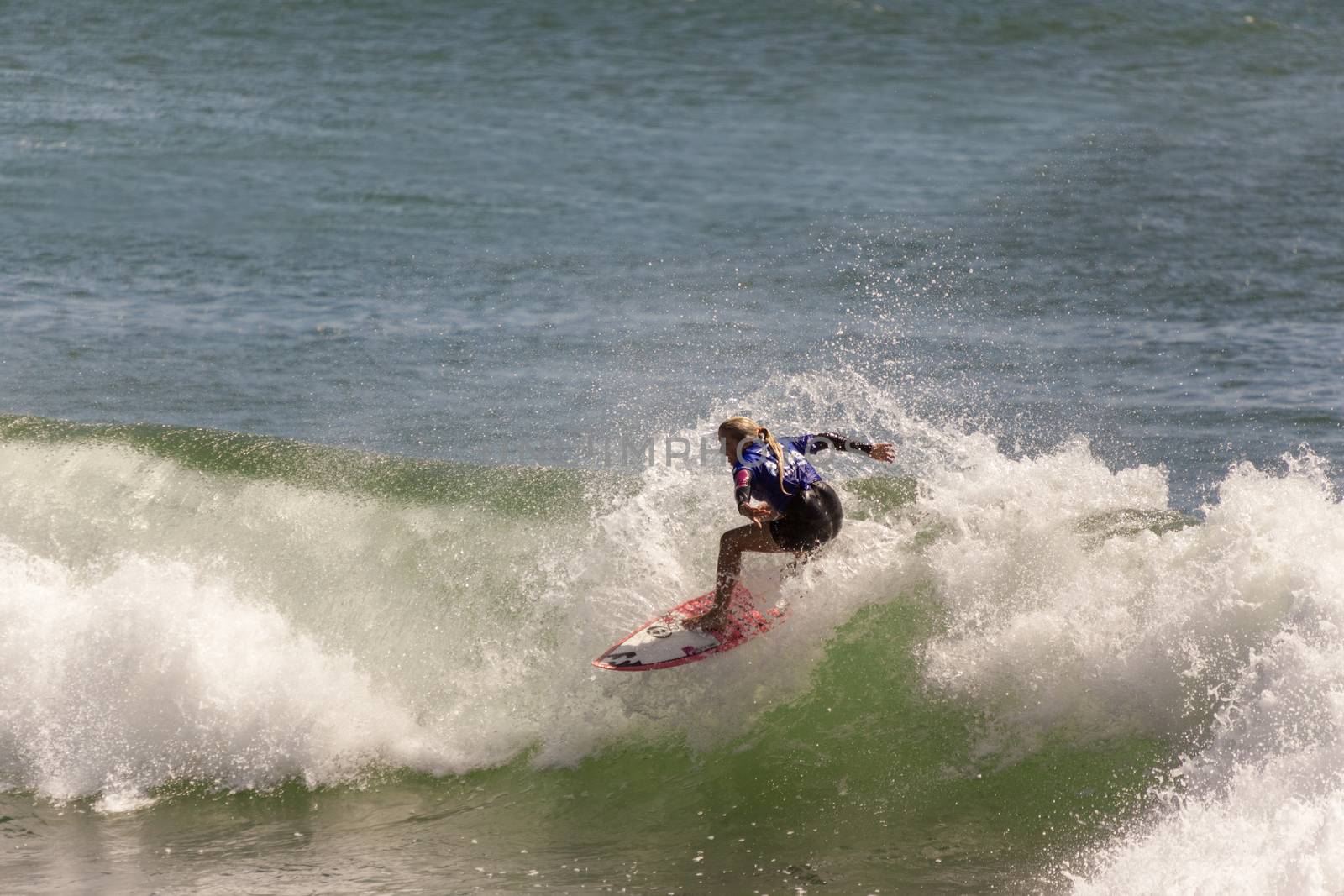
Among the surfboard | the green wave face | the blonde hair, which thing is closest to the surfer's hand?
the blonde hair

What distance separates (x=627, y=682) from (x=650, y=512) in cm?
111

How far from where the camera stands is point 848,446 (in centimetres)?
823

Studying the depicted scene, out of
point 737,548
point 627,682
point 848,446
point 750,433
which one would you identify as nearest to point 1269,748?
point 848,446

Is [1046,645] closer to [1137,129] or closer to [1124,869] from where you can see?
[1124,869]

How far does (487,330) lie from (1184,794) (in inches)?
422

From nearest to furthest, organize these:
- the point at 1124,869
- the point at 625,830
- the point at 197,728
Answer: the point at 1124,869, the point at 625,830, the point at 197,728

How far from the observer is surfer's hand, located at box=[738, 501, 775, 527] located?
24.2 feet

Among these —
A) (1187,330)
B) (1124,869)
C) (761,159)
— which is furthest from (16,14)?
(1124,869)

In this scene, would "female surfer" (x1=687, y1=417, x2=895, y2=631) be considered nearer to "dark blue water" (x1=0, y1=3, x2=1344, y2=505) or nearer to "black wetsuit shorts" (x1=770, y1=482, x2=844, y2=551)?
"black wetsuit shorts" (x1=770, y1=482, x2=844, y2=551)

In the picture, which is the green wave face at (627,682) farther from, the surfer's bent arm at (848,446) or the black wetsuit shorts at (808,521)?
the surfer's bent arm at (848,446)

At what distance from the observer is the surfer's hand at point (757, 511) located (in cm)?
736

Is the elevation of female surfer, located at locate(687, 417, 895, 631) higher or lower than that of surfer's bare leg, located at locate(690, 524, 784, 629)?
higher

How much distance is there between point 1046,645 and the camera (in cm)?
822

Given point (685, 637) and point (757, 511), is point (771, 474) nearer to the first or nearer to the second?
point (757, 511)
